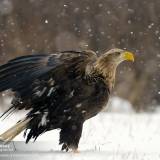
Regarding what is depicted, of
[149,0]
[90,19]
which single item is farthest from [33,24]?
[149,0]

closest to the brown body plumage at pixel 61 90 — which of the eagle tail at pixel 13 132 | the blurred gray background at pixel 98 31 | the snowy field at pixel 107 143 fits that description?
the eagle tail at pixel 13 132

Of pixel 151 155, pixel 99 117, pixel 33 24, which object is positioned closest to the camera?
pixel 151 155

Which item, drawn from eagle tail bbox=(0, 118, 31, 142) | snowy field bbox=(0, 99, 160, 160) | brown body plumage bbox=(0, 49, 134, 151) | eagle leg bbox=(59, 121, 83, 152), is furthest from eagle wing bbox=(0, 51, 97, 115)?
snowy field bbox=(0, 99, 160, 160)

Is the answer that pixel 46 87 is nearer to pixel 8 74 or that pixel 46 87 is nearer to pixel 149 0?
pixel 8 74

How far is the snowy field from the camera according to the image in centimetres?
794

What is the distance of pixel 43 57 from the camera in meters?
8.71

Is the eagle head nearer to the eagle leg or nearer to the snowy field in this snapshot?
the eagle leg

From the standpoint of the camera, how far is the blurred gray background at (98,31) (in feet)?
71.9

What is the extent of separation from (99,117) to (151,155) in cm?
580

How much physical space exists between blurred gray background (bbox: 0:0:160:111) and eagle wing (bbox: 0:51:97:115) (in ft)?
41.8

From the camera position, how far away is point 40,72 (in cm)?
851

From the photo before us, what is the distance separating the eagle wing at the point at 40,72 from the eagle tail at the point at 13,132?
0.18m

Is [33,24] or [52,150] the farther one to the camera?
[33,24]

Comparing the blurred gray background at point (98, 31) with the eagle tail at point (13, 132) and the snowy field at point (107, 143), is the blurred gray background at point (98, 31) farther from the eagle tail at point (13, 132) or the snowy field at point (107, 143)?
the eagle tail at point (13, 132)
